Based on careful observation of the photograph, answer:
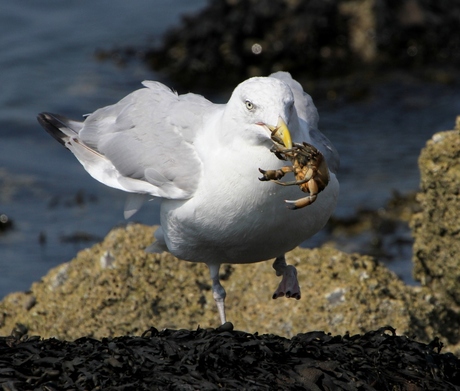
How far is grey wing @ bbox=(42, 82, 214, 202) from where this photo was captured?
550 cm

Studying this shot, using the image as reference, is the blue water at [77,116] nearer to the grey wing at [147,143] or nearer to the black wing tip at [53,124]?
the black wing tip at [53,124]

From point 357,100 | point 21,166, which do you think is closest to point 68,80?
point 21,166

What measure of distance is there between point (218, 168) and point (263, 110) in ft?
1.62

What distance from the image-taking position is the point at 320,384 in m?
4.54

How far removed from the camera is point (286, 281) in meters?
5.92

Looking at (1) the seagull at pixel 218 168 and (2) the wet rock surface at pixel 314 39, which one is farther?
(2) the wet rock surface at pixel 314 39

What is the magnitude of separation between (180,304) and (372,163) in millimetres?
5446

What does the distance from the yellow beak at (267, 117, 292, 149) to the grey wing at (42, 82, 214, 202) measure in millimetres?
729

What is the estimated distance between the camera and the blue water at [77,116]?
10.1 m

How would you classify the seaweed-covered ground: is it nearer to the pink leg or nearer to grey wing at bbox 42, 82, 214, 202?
the pink leg

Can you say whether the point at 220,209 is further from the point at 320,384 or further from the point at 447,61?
the point at 447,61

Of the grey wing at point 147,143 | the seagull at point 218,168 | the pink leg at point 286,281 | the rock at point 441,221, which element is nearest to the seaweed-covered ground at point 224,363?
the seagull at point 218,168

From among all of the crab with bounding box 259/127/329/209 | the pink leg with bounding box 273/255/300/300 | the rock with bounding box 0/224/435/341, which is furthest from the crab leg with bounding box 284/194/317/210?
the rock with bounding box 0/224/435/341

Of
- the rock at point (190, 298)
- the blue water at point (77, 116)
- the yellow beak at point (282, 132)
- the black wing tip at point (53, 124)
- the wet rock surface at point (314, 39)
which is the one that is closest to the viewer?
the yellow beak at point (282, 132)
